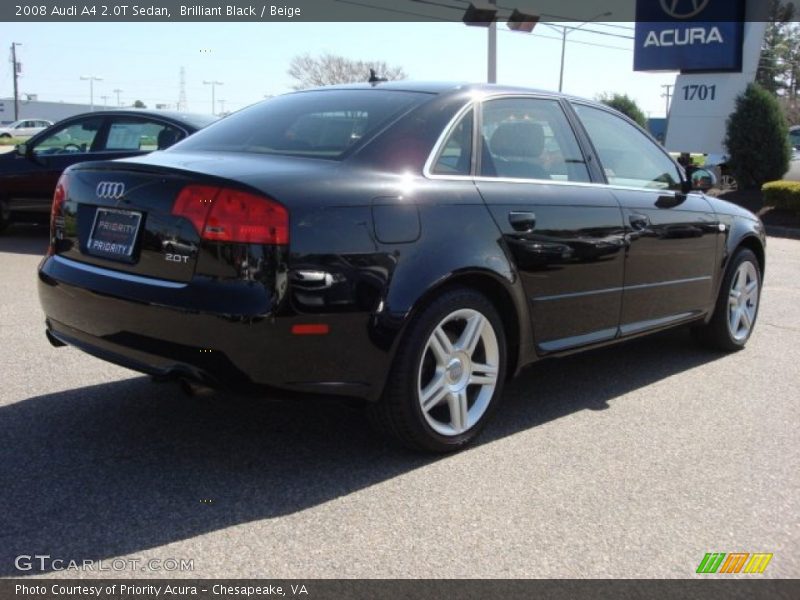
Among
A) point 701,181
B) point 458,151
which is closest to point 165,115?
point 701,181

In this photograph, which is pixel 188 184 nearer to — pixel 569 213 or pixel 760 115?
pixel 569 213

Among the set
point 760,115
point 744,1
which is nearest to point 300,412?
point 760,115

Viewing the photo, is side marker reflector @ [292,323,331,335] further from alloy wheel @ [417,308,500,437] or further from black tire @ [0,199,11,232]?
black tire @ [0,199,11,232]

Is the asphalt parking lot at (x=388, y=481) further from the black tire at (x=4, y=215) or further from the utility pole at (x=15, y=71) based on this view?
the utility pole at (x=15, y=71)

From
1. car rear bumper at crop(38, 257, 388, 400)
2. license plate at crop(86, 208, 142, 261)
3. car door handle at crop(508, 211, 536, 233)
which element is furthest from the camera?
car door handle at crop(508, 211, 536, 233)

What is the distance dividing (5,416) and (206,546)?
169 centimetres

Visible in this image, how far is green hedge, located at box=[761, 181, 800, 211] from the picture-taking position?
656 inches

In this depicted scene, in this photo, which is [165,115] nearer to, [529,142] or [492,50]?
[529,142]

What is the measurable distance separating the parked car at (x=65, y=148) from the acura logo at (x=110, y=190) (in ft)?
20.3

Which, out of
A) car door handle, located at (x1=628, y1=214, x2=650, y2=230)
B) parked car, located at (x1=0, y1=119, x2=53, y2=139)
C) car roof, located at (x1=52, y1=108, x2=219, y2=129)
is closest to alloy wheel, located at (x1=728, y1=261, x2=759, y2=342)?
car door handle, located at (x1=628, y1=214, x2=650, y2=230)

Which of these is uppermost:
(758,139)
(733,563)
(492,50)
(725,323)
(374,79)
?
(492,50)

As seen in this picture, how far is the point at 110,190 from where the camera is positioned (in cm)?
350

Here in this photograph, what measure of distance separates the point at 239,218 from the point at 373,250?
53 centimetres

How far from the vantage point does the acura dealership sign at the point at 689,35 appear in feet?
68.4
